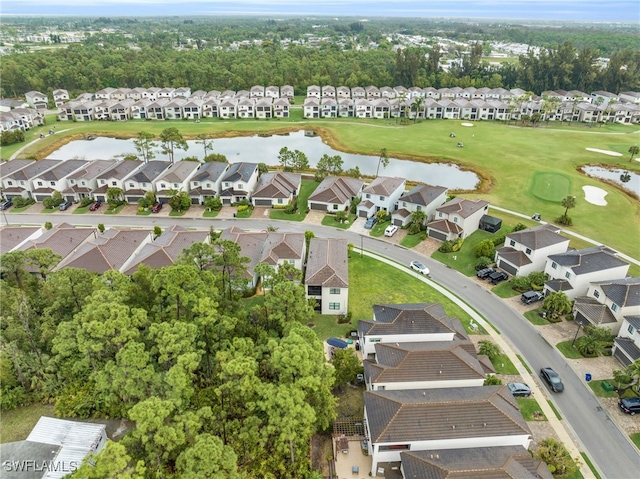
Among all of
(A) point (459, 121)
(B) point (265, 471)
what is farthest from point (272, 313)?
(A) point (459, 121)

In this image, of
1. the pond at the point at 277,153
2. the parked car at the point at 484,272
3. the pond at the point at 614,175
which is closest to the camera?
the parked car at the point at 484,272

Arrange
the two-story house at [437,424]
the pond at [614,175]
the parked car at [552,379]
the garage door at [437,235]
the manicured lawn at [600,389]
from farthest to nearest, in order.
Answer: the pond at [614,175] → the garage door at [437,235] → the parked car at [552,379] → the manicured lawn at [600,389] → the two-story house at [437,424]

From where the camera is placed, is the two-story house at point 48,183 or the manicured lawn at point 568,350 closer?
the manicured lawn at point 568,350

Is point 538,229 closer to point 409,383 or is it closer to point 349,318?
point 349,318

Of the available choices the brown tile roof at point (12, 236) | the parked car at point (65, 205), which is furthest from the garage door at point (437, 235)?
the parked car at point (65, 205)

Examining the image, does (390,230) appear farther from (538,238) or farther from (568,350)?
(568,350)

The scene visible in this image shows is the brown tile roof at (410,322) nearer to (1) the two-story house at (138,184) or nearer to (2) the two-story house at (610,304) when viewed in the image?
(2) the two-story house at (610,304)

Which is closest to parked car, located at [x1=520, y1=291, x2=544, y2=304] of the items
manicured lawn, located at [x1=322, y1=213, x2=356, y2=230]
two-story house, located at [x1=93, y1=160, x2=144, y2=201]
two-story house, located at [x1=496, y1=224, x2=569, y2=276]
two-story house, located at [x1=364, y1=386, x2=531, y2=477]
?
two-story house, located at [x1=496, y1=224, x2=569, y2=276]
